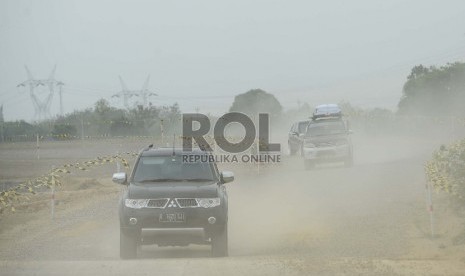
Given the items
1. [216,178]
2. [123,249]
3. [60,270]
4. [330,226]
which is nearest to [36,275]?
[60,270]

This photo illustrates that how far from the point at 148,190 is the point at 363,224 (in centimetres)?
690

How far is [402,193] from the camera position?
78.5 ft

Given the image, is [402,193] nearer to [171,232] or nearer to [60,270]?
[171,232]

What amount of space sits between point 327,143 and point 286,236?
51.2ft

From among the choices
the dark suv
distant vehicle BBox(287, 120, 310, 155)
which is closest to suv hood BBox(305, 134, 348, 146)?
distant vehicle BBox(287, 120, 310, 155)

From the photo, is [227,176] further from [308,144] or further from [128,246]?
[308,144]

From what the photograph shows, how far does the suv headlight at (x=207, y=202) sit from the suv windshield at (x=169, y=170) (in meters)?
0.92

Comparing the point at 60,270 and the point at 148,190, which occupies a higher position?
the point at 148,190

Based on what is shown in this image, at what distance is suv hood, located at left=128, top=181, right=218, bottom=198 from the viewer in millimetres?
13163

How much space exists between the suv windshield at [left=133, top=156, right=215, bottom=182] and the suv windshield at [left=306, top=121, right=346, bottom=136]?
18.8m

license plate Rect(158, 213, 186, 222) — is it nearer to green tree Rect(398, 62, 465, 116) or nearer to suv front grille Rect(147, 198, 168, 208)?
suv front grille Rect(147, 198, 168, 208)

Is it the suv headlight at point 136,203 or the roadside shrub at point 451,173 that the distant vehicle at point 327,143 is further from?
the suv headlight at point 136,203

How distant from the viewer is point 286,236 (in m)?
17.1

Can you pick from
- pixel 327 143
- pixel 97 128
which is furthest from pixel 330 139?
pixel 97 128
